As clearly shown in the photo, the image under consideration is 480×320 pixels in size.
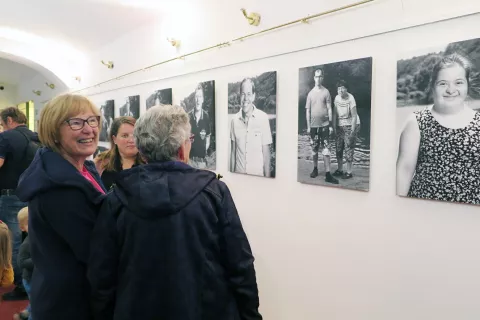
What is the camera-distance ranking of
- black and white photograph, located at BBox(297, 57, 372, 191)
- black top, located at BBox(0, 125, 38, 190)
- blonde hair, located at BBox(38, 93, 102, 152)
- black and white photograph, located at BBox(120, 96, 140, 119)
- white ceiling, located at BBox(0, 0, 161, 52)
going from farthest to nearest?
1. black and white photograph, located at BBox(120, 96, 140, 119)
2. white ceiling, located at BBox(0, 0, 161, 52)
3. black top, located at BBox(0, 125, 38, 190)
4. black and white photograph, located at BBox(297, 57, 372, 191)
5. blonde hair, located at BBox(38, 93, 102, 152)

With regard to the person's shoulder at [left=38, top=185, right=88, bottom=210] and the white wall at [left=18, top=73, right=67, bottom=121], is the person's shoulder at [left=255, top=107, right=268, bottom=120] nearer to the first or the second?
the person's shoulder at [left=38, top=185, right=88, bottom=210]

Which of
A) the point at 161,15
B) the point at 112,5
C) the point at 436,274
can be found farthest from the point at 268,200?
the point at 112,5

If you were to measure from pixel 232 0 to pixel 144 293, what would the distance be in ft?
8.61

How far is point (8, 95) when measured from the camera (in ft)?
39.2

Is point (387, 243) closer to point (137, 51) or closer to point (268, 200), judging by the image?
point (268, 200)

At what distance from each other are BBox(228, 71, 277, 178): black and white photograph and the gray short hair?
155 cm

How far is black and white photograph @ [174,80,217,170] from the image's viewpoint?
3696 mm

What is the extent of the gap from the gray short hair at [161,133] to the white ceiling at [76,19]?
3226mm

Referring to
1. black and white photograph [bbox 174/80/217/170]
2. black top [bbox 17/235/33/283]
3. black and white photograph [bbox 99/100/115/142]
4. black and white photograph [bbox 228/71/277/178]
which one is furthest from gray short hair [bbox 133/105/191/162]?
black and white photograph [bbox 99/100/115/142]

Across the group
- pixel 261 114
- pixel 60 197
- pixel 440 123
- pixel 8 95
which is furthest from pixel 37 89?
pixel 440 123

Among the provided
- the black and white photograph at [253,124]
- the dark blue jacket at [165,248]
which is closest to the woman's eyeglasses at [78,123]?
the dark blue jacket at [165,248]

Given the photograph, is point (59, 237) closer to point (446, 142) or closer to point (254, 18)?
point (446, 142)

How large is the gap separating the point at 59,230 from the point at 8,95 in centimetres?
1236

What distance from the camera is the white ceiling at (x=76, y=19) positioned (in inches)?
180
